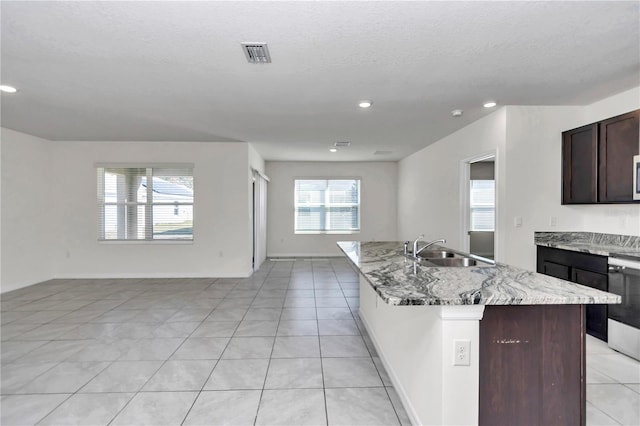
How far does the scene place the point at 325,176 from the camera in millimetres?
8445

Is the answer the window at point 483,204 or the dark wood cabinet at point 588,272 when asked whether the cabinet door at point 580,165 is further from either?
the window at point 483,204

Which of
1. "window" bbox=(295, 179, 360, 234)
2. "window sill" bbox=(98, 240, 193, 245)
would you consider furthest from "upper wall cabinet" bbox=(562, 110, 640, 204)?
"window sill" bbox=(98, 240, 193, 245)

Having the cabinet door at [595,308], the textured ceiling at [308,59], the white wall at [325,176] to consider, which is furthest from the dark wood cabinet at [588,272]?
the white wall at [325,176]

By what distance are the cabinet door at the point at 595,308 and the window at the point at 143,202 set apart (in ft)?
18.7

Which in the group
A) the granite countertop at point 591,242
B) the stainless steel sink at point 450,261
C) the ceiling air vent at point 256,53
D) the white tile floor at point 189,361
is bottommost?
the white tile floor at point 189,361

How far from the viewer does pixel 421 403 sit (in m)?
1.76

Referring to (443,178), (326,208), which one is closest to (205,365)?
(443,178)

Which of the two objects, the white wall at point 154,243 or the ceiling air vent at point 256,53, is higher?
the ceiling air vent at point 256,53

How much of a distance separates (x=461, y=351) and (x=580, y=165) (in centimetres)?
322

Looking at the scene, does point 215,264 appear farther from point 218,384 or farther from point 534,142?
point 534,142

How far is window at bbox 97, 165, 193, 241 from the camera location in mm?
5871

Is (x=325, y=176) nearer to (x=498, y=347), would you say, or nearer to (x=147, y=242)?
(x=147, y=242)

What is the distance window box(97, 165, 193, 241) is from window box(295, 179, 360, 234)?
127 inches

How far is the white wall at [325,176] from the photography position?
27.6 feet
